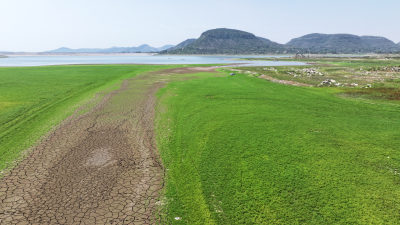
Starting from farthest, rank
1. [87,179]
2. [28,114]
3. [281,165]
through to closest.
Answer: [28,114], [281,165], [87,179]

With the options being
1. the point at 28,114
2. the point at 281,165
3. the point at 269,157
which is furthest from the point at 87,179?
the point at 28,114

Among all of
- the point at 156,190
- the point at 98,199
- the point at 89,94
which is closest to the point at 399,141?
the point at 156,190

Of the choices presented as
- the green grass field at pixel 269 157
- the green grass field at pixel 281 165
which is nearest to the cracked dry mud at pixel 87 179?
the green grass field at pixel 269 157

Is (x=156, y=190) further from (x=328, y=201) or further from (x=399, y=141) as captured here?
(x=399, y=141)

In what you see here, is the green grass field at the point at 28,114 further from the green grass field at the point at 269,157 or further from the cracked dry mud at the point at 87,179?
the cracked dry mud at the point at 87,179

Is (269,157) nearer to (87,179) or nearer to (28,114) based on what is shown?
(87,179)

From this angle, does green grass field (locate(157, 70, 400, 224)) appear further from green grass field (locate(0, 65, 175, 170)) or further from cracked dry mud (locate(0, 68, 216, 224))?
green grass field (locate(0, 65, 175, 170))
